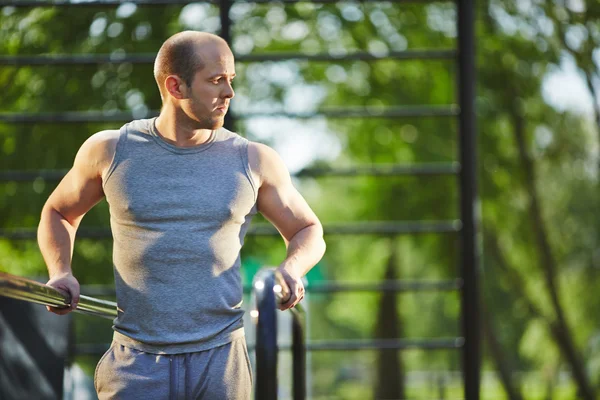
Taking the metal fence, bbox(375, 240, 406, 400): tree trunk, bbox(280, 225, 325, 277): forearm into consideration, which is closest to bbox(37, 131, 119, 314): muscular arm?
bbox(280, 225, 325, 277): forearm

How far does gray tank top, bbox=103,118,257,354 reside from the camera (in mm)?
2029

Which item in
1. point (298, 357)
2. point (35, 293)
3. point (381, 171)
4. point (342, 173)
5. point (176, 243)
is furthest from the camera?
point (381, 171)

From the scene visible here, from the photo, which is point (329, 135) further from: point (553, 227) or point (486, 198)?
point (553, 227)

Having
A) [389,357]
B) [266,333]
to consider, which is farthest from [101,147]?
[389,357]

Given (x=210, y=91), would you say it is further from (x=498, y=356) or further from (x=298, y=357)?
(x=498, y=356)

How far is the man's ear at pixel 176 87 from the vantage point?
210cm

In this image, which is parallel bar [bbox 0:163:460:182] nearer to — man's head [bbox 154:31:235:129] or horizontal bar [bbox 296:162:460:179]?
horizontal bar [bbox 296:162:460:179]

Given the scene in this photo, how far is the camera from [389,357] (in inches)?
405

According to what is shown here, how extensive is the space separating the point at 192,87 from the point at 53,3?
274 cm

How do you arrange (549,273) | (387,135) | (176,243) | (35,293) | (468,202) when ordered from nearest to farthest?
(35,293), (176,243), (468,202), (387,135), (549,273)

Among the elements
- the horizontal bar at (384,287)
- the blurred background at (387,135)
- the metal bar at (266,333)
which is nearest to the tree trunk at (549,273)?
the blurred background at (387,135)

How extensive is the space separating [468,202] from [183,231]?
244cm

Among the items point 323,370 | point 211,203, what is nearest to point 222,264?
point 211,203

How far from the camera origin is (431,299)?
13742 mm
